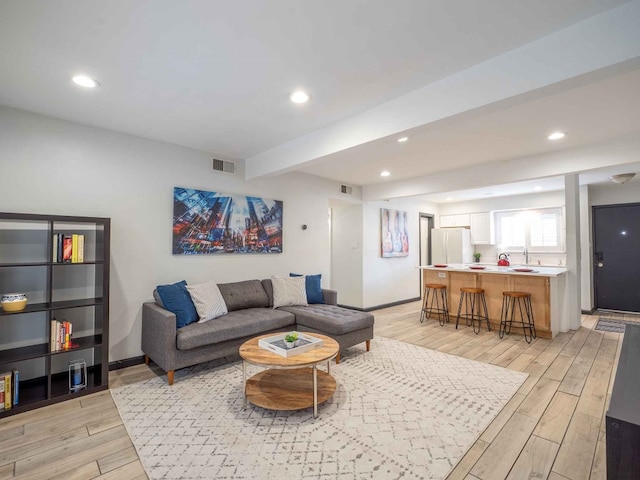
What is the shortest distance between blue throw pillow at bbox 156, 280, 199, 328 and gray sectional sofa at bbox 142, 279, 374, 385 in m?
0.09

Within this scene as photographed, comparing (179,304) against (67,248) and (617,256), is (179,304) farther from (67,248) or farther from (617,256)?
(617,256)

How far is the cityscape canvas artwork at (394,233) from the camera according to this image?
265 inches

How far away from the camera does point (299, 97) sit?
2.66 metres

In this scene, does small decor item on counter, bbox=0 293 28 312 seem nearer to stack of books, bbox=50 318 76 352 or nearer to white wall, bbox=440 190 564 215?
stack of books, bbox=50 318 76 352

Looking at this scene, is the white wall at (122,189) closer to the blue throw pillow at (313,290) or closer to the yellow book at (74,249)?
the yellow book at (74,249)

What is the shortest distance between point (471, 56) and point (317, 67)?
1049 millimetres

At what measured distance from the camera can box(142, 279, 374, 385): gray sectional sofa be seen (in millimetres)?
3016

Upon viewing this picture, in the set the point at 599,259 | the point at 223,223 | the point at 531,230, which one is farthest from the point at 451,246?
the point at 223,223

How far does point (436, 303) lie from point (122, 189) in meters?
5.26

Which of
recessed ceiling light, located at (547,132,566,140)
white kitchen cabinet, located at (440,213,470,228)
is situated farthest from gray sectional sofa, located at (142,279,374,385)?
white kitchen cabinet, located at (440,213,470,228)

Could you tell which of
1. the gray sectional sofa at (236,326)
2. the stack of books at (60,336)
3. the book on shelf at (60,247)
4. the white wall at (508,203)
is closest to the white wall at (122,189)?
the gray sectional sofa at (236,326)

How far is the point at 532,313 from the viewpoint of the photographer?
466 centimetres

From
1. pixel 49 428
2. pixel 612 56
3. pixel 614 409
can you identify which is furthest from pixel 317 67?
pixel 49 428

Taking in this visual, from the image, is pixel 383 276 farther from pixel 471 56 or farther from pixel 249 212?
pixel 471 56
